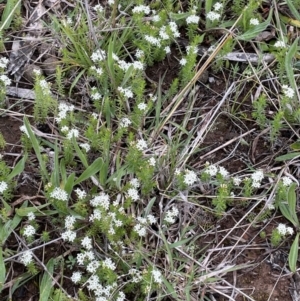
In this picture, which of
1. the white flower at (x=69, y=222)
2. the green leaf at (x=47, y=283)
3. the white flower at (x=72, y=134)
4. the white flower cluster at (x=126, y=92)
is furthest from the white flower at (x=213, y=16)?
the green leaf at (x=47, y=283)

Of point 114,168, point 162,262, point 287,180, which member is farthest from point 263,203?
point 114,168

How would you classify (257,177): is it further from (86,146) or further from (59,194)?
(59,194)

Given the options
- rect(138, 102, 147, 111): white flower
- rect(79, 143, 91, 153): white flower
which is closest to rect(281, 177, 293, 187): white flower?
rect(138, 102, 147, 111): white flower

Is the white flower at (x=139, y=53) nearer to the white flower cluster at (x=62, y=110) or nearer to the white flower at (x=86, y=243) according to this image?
the white flower cluster at (x=62, y=110)

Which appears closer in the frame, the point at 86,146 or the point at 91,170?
the point at 91,170

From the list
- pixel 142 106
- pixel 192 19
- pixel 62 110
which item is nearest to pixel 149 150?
pixel 142 106

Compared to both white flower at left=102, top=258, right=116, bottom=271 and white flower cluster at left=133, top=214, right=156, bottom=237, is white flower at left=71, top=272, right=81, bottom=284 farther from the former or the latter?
white flower cluster at left=133, top=214, right=156, bottom=237
